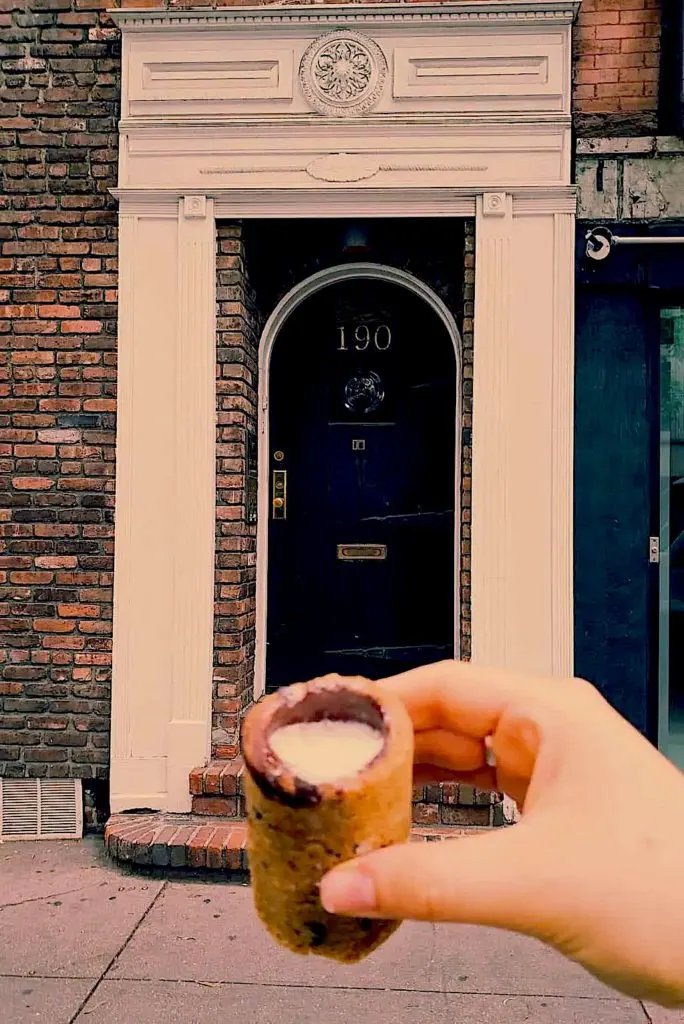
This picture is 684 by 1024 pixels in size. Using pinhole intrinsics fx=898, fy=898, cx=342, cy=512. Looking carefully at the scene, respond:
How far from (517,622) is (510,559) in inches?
13.5

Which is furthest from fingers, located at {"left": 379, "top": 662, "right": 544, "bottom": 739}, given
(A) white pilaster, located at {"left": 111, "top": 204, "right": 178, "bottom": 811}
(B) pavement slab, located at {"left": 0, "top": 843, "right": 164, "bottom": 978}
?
(A) white pilaster, located at {"left": 111, "top": 204, "right": 178, "bottom": 811}

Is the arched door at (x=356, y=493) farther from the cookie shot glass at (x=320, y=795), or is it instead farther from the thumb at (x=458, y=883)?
the thumb at (x=458, y=883)

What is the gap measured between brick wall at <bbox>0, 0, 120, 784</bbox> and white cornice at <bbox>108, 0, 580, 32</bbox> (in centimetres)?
30

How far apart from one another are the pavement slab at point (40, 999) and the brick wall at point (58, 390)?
162cm

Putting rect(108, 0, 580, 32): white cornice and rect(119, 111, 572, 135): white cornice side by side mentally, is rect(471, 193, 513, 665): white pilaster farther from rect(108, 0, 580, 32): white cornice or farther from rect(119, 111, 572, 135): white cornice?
rect(108, 0, 580, 32): white cornice

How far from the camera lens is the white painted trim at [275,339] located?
5.32 m

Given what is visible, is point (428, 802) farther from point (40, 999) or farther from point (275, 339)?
point (275, 339)

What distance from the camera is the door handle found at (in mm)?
5609

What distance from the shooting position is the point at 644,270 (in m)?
4.96

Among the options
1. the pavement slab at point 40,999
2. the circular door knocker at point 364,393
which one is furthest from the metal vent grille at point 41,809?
the circular door knocker at point 364,393

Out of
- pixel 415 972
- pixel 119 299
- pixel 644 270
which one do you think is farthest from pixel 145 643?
pixel 644 270

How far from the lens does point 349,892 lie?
1203 mm

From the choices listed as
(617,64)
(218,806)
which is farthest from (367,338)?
(218,806)

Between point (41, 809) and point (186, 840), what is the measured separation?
1.08 m
